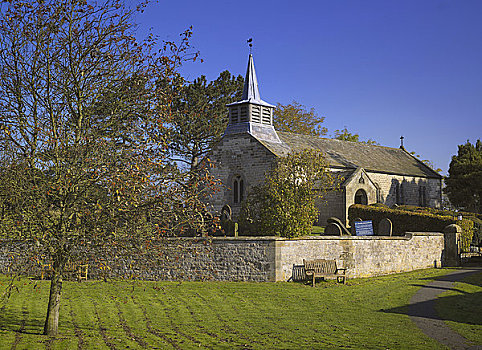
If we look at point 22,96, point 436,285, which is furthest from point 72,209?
point 436,285

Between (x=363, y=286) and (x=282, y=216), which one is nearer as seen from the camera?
(x=363, y=286)

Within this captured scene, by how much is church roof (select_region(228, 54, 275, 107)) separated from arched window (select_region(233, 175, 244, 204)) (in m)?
6.03

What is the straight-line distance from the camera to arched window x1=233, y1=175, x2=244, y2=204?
36.1m

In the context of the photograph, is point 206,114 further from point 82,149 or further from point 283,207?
point 82,149

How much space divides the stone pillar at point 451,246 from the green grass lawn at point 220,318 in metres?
8.53

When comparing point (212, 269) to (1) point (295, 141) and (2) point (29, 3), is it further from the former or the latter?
(1) point (295, 141)

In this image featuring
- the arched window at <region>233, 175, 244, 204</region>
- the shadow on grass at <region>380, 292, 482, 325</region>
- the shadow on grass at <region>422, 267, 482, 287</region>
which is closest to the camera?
the shadow on grass at <region>380, 292, 482, 325</region>

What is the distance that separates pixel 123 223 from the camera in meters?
9.58

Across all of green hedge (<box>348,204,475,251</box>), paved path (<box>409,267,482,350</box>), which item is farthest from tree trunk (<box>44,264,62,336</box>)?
green hedge (<box>348,204,475,251</box>)

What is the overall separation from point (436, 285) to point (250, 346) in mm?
11566

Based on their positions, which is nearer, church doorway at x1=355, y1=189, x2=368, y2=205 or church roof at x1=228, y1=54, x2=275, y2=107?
church doorway at x1=355, y1=189, x2=368, y2=205

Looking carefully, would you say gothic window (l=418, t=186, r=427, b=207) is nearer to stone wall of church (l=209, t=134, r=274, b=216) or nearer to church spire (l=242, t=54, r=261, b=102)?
church spire (l=242, t=54, r=261, b=102)

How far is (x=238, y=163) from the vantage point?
36.3 metres

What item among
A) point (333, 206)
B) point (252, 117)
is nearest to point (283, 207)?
point (333, 206)
